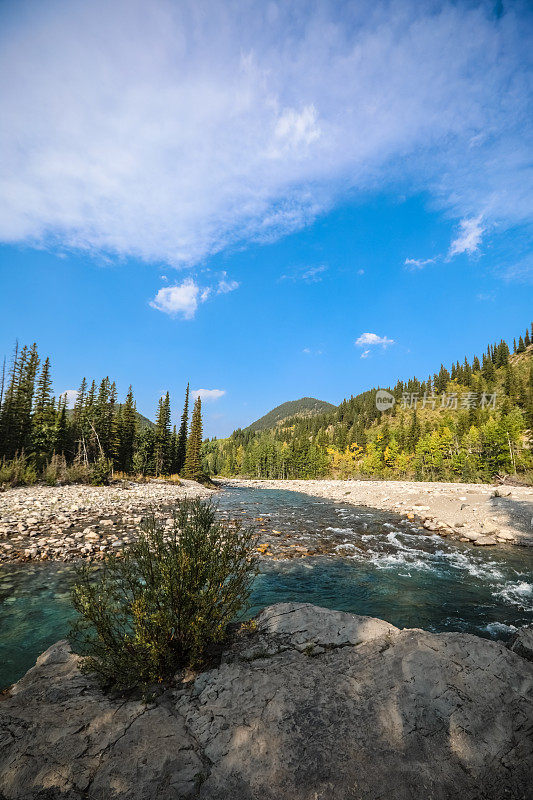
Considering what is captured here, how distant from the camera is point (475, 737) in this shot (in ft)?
10.7

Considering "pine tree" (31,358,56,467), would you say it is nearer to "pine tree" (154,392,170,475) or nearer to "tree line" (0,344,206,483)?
"tree line" (0,344,206,483)

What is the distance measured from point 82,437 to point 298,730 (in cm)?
5276

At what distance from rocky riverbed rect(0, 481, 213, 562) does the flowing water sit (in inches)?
47.4

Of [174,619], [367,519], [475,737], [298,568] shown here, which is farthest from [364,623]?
[367,519]

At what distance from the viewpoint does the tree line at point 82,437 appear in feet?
110

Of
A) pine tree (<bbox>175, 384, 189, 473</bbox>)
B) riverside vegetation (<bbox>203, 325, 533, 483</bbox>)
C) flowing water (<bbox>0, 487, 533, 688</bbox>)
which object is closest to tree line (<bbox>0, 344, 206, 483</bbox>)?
pine tree (<bbox>175, 384, 189, 473</bbox>)

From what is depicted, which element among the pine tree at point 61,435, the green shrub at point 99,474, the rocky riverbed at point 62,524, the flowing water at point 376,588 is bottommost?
the flowing water at point 376,588

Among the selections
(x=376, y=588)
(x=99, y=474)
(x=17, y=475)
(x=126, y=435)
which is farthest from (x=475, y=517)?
(x=126, y=435)

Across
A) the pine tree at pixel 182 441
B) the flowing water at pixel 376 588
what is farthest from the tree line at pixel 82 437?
the flowing water at pixel 376 588

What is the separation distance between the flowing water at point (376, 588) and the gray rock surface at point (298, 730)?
9.95 ft

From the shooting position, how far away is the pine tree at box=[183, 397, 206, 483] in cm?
6122

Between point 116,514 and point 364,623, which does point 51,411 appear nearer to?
point 116,514

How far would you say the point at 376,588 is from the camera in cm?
1029

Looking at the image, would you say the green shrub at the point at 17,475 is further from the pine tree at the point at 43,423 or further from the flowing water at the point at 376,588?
the flowing water at the point at 376,588
